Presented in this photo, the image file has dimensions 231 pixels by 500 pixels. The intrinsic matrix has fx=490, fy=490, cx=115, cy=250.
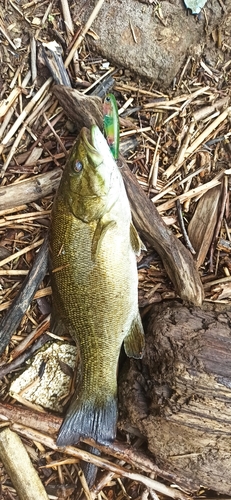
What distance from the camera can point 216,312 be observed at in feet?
9.07

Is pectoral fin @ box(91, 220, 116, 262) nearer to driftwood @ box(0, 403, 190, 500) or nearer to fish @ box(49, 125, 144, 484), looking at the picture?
fish @ box(49, 125, 144, 484)

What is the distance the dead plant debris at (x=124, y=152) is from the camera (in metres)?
2.85

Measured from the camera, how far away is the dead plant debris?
9.36 feet

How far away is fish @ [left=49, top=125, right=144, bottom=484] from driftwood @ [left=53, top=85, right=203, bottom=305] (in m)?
0.17

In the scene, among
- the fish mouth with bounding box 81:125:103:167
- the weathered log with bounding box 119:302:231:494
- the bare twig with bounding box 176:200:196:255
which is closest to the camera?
the fish mouth with bounding box 81:125:103:167

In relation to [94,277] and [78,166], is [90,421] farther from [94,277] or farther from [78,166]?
[78,166]

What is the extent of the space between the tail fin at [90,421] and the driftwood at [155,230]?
0.76 metres

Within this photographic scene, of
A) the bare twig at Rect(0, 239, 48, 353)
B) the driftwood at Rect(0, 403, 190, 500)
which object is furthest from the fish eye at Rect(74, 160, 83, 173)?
the driftwood at Rect(0, 403, 190, 500)

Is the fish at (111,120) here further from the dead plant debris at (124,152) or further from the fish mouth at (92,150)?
the dead plant debris at (124,152)

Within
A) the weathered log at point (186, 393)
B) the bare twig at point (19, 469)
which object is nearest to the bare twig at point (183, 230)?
the weathered log at point (186, 393)

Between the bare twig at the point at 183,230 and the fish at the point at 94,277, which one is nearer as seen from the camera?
the fish at the point at 94,277

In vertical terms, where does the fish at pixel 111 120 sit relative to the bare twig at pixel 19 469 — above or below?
above

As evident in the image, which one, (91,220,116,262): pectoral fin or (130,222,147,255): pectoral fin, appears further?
(130,222,147,255): pectoral fin

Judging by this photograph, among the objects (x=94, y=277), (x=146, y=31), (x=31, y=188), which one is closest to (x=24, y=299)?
(x=94, y=277)
